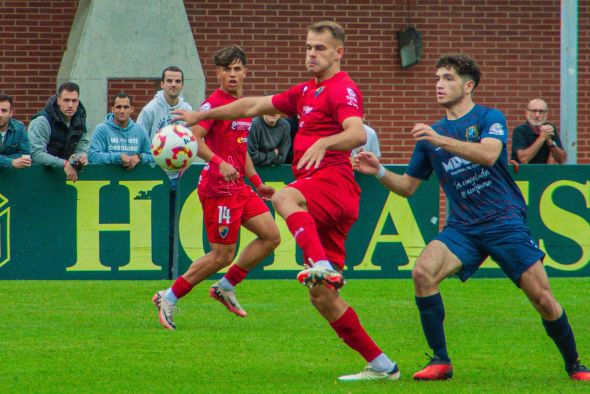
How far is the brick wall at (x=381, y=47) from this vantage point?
18469 mm

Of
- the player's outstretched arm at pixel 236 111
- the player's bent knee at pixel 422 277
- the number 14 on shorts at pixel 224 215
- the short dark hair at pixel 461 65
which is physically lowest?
the player's bent knee at pixel 422 277

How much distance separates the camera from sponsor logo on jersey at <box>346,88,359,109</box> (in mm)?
7613

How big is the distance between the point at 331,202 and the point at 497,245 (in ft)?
3.51

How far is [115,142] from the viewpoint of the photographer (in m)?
14.2

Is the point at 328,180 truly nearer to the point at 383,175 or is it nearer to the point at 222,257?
the point at 383,175

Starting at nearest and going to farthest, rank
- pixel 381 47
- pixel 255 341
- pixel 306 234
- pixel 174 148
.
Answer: pixel 306 234
pixel 255 341
pixel 174 148
pixel 381 47

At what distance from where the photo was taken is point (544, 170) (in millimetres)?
14898

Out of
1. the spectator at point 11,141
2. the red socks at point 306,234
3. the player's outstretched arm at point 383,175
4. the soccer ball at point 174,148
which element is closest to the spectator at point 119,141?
the spectator at point 11,141

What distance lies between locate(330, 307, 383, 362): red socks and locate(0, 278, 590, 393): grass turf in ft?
0.64

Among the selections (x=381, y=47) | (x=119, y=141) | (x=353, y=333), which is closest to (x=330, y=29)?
(x=353, y=333)

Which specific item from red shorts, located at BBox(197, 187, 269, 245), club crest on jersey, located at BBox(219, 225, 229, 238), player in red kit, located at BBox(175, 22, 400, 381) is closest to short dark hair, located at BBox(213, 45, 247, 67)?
red shorts, located at BBox(197, 187, 269, 245)

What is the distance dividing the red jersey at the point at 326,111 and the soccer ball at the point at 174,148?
6.93 feet

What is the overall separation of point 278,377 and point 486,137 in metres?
1.99

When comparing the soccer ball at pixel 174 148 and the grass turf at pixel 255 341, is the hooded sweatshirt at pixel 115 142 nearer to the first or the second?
the grass turf at pixel 255 341
